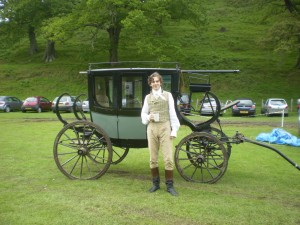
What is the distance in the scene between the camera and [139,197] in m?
6.74

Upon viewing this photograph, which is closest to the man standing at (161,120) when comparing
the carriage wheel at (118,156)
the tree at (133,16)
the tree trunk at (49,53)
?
the carriage wheel at (118,156)

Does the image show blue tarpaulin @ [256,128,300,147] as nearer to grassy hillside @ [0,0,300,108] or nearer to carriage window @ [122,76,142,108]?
carriage window @ [122,76,142,108]

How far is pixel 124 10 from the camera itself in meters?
34.2

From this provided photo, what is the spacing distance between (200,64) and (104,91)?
114ft

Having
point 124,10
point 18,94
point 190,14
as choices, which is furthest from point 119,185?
point 18,94

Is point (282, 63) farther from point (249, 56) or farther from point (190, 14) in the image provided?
point (190, 14)

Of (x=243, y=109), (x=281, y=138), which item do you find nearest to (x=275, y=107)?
(x=243, y=109)

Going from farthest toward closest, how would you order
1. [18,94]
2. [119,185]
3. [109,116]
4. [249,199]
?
[18,94]
[109,116]
[119,185]
[249,199]

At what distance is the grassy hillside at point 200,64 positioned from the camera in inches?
1487

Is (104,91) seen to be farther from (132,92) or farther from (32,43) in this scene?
(32,43)

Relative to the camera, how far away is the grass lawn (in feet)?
18.8

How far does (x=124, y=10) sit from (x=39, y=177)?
27953mm

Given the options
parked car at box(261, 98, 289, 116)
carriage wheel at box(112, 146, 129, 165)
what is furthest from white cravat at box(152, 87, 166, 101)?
parked car at box(261, 98, 289, 116)

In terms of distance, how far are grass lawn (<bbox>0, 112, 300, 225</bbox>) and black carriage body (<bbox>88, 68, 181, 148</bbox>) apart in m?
0.91
